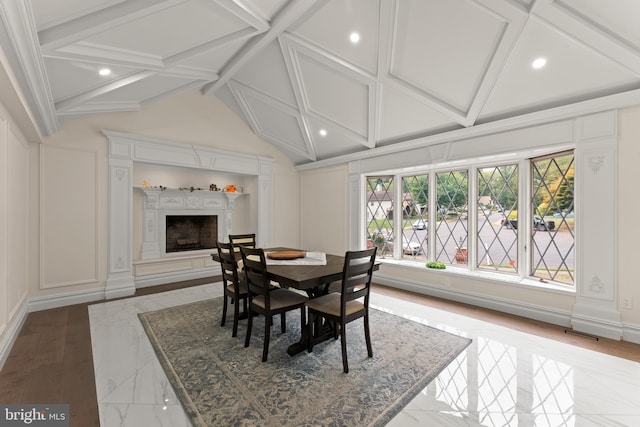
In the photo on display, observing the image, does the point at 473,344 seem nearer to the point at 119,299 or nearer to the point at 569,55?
the point at 569,55

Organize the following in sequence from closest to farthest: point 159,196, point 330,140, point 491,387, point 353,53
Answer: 1. point 491,387
2. point 353,53
3. point 159,196
4. point 330,140

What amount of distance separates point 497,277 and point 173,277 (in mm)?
5353

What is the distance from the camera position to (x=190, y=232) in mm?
5566

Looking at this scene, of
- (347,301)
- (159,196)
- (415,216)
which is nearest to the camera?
(347,301)

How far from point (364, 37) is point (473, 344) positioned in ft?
11.1

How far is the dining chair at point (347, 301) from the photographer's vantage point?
217 centimetres

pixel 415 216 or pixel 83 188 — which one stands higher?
pixel 83 188

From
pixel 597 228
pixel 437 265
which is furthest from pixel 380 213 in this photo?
pixel 597 228

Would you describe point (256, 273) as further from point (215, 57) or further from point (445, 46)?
point (215, 57)

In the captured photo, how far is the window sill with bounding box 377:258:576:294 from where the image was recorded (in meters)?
3.19

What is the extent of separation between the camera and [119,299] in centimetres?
403

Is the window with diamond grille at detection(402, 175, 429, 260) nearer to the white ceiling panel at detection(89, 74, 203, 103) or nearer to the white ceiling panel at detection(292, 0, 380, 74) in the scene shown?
the white ceiling panel at detection(292, 0, 380, 74)

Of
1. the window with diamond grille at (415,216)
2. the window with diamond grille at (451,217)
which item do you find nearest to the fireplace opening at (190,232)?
the window with diamond grille at (415,216)

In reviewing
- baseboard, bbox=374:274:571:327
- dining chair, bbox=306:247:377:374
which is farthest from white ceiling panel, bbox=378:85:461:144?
baseboard, bbox=374:274:571:327
